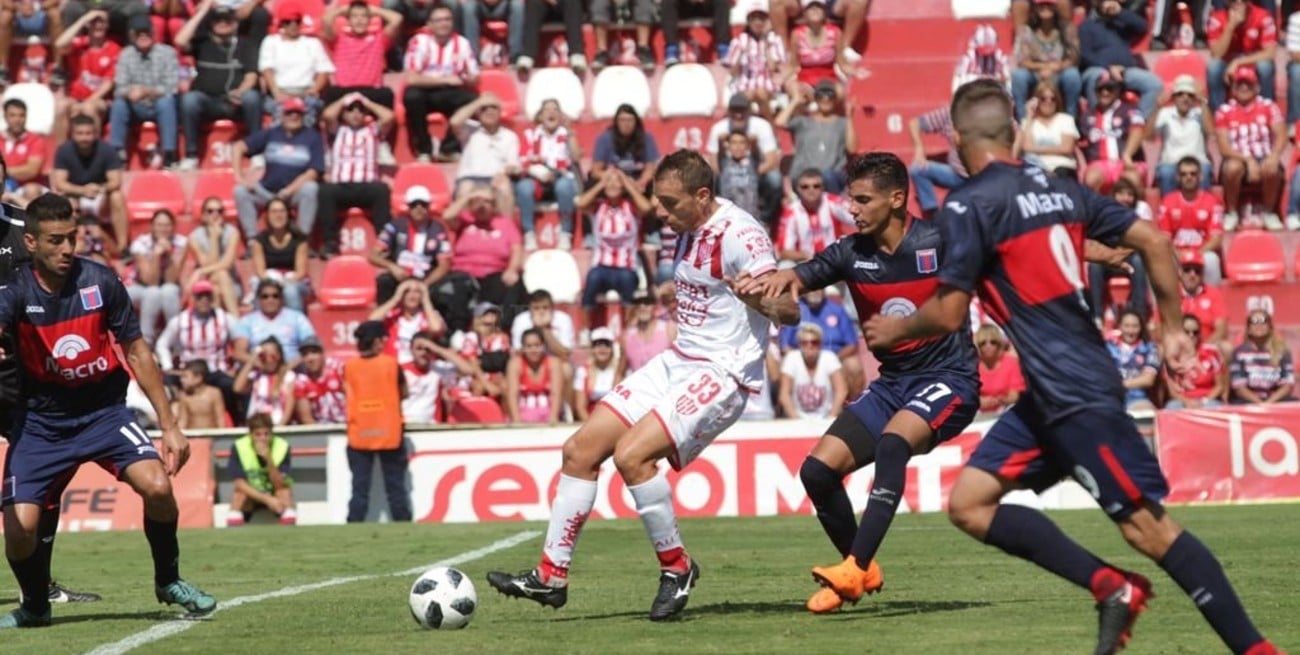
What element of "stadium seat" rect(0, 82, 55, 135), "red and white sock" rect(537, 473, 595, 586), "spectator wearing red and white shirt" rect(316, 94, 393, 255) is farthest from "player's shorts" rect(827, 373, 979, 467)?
"stadium seat" rect(0, 82, 55, 135)

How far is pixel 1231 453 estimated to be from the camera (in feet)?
68.2

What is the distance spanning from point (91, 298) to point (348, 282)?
1445 centimetres

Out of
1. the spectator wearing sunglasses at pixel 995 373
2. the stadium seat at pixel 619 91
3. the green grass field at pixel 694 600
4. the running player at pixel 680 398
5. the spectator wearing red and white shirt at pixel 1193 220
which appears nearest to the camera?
the green grass field at pixel 694 600

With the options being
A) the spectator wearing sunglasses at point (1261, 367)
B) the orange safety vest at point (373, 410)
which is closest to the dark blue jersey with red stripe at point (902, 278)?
the orange safety vest at point (373, 410)

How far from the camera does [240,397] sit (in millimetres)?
23328

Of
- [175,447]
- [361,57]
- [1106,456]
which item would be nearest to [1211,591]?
[1106,456]

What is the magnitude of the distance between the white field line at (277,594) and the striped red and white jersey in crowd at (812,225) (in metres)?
6.09

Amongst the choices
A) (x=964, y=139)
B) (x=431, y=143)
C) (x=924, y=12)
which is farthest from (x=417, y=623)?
(x=924, y=12)

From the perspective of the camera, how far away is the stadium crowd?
22.8 metres

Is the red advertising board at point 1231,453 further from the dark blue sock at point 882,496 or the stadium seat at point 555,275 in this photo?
the dark blue sock at point 882,496

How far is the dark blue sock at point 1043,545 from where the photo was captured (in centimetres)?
815

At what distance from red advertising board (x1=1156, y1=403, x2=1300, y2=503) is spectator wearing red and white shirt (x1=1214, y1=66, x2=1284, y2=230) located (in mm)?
4857

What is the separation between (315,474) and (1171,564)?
49.8ft

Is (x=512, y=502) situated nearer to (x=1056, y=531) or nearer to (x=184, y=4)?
(x=184, y=4)
